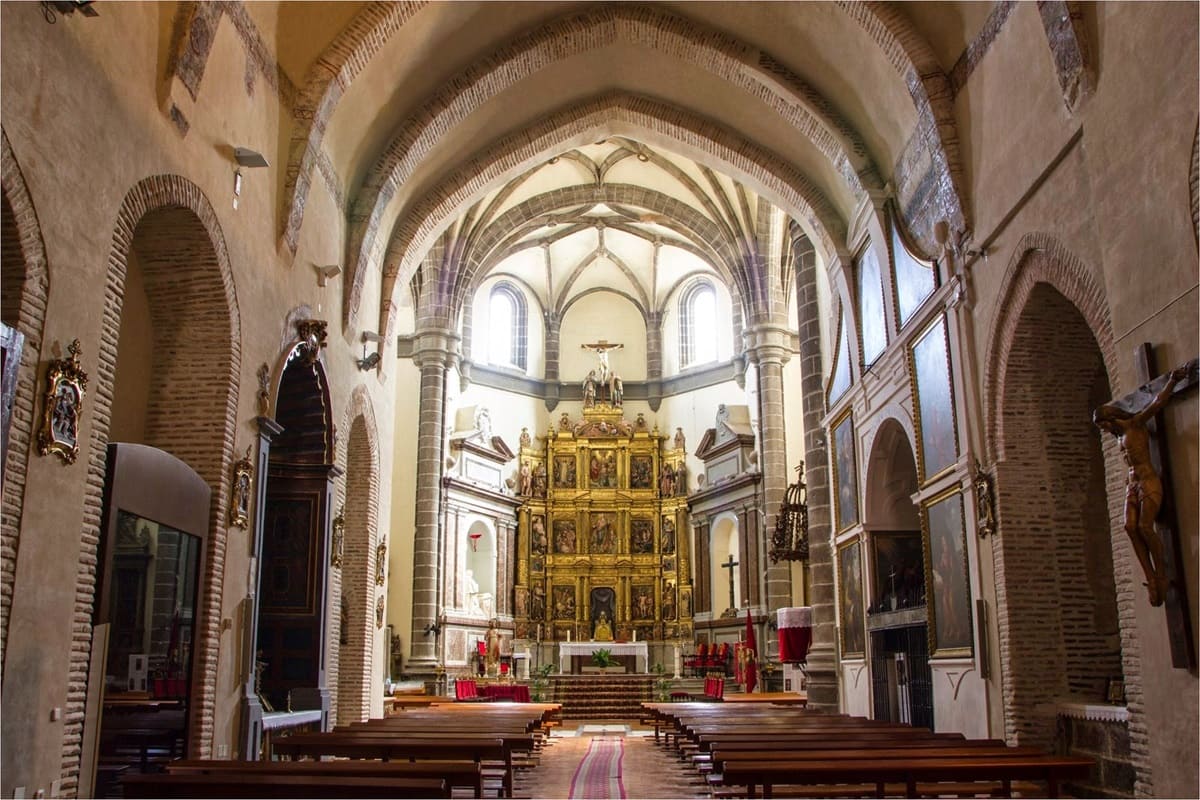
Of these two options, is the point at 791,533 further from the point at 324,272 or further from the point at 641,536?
the point at 641,536

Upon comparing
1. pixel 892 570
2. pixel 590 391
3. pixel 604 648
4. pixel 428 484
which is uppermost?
pixel 590 391

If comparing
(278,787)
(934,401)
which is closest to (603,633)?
(934,401)

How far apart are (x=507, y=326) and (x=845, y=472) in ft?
54.8

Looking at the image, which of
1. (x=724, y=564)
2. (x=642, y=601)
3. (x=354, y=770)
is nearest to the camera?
(x=354, y=770)

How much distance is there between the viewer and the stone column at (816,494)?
1680 centimetres

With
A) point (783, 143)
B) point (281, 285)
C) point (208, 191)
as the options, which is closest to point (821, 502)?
point (783, 143)

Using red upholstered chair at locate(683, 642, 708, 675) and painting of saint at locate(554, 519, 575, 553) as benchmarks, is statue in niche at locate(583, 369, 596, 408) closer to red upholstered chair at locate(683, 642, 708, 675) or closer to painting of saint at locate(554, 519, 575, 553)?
painting of saint at locate(554, 519, 575, 553)

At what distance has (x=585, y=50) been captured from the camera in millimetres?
15172

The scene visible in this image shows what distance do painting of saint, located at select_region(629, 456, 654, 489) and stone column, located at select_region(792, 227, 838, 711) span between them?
1222 cm

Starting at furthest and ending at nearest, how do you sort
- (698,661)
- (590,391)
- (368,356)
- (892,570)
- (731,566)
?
(590,391) < (731,566) < (698,661) < (368,356) < (892,570)

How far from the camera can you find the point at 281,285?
11.8 meters

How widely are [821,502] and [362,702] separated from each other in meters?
7.73

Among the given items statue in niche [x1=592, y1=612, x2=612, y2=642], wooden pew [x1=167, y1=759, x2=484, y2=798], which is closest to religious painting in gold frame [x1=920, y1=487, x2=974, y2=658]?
wooden pew [x1=167, y1=759, x2=484, y2=798]

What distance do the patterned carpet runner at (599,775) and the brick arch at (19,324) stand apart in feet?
16.1
